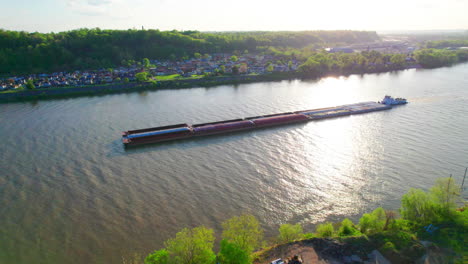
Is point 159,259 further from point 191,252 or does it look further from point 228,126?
point 228,126

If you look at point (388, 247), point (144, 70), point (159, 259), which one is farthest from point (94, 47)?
point (388, 247)

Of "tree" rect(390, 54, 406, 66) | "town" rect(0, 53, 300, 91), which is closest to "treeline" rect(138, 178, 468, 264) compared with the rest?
"town" rect(0, 53, 300, 91)

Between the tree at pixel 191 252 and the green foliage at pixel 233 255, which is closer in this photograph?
the green foliage at pixel 233 255

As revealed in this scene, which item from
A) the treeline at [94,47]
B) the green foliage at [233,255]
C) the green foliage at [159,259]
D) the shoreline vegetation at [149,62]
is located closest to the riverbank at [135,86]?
the shoreline vegetation at [149,62]

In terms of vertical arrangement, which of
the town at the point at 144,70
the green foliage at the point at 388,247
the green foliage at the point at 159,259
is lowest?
→ the green foliage at the point at 388,247

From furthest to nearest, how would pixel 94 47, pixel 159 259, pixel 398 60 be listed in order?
pixel 398 60 → pixel 94 47 → pixel 159 259

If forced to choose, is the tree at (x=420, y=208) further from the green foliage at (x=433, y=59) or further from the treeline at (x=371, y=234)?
the green foliage at (x=433, y=59)
